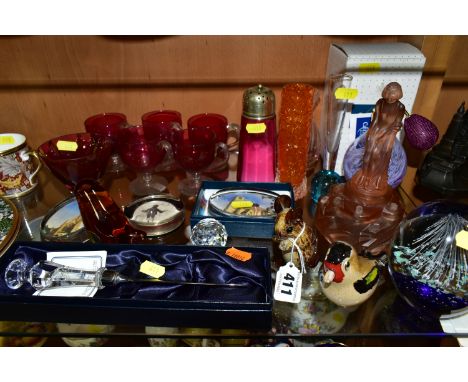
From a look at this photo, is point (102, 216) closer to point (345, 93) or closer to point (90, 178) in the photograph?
point (90, 178)

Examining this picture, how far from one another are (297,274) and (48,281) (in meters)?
0.41

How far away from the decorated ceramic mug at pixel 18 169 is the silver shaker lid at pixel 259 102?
522mm

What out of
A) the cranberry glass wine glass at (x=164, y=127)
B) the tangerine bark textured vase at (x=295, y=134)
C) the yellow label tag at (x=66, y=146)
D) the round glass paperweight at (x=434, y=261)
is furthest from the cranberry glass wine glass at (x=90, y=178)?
the round glass paperweight at (x=434, y=261)

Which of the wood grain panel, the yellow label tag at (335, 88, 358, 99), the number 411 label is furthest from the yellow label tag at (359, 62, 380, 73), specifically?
the number 411 label

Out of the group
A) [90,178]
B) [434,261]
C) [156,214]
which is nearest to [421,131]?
[434,261]

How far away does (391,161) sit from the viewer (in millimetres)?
778

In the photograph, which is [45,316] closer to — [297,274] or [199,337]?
[199,337]

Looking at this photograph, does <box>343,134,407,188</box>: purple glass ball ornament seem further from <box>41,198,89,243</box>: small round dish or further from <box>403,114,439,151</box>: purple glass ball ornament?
<box>41,198,89,243</box>: small round dish

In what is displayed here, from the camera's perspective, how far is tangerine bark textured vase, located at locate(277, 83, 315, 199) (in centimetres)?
84

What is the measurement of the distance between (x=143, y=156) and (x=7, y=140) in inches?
14.3

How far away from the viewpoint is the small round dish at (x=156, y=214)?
2.48 ft

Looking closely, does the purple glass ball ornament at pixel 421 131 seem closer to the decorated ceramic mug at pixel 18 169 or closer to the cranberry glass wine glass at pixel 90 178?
the cranberry glass wine glass at pixel 90 178

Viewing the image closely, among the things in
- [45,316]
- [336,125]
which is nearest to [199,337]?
[45,316]

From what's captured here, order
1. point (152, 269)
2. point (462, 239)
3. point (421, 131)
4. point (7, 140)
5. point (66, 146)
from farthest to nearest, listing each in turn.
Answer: point (7, 140), point (66, 146), point (421, 131), point (152, 269), point (462, 239)
